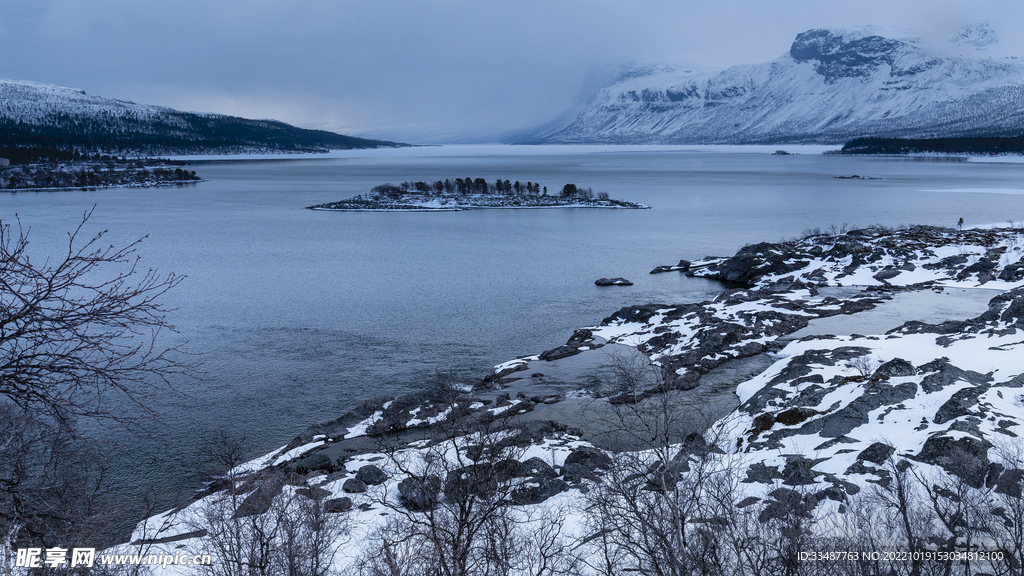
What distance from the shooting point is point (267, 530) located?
1062cm

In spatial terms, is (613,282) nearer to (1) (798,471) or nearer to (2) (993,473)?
(1) (798,471)

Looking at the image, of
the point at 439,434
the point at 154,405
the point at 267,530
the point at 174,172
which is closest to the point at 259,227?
the point at 154,405

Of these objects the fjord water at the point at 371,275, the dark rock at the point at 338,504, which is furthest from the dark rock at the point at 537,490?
the fjord water at the point at 371,275

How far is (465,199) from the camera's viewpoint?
8062 cm

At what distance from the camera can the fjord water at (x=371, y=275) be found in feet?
62.6

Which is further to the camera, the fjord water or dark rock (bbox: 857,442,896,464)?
the fjord water

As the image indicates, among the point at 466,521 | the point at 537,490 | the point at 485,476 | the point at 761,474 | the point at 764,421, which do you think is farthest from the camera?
the point at 764,421

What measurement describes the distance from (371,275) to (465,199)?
145 ft

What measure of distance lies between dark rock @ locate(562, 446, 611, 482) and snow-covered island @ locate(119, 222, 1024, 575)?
0.06 m

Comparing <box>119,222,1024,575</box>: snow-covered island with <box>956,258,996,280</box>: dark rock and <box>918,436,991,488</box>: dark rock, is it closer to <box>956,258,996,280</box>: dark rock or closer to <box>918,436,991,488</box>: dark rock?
<box>918,436,991,488</box>: dark rock

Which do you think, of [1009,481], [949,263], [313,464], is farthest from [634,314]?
[949,263]

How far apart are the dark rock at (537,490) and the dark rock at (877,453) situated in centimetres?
580

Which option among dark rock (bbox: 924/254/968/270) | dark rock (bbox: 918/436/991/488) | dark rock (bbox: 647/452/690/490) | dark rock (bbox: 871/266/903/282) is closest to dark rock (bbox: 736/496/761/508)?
dark rock (bbox: 647/452/690/490)

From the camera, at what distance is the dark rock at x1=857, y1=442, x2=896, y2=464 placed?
1245 cm
